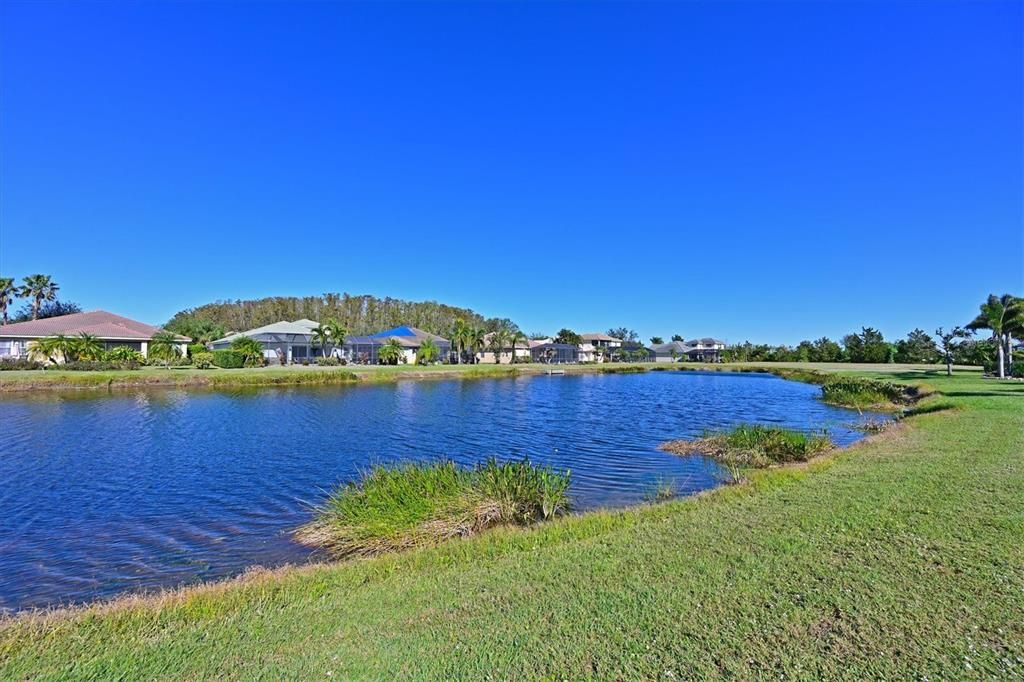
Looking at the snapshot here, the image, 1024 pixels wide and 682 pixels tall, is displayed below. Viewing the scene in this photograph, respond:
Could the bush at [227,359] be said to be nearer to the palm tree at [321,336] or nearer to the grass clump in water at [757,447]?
the palm tree at [321,336]

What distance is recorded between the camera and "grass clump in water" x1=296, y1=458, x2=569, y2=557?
333 inches

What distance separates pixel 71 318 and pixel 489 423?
60503mm

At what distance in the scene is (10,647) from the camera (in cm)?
452

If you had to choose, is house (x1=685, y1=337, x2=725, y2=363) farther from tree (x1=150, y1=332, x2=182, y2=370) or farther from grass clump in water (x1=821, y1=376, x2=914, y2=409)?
tree (x1=150, y1=332, x2=182, y2=370)

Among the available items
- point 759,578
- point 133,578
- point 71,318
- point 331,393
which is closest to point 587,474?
point 759,578

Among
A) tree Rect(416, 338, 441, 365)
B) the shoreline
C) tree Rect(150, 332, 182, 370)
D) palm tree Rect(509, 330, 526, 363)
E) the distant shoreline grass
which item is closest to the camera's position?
the shoreline

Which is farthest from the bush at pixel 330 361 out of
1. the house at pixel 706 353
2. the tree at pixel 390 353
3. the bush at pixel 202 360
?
the house at pixel 706 353

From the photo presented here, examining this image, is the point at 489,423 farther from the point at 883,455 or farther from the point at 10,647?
the point at 10,647

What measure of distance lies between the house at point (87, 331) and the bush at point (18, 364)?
4.95 metres

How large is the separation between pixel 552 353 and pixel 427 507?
3509 inches

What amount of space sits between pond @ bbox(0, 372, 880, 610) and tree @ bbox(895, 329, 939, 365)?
49096 mm

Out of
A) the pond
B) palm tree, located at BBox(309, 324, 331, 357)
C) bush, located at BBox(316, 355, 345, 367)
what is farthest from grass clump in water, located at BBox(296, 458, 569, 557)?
palm tree, located at BBox(309, 324, 331, 357)

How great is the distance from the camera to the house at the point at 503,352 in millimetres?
89981

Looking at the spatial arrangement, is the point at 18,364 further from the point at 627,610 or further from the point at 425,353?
the point at 627,610
